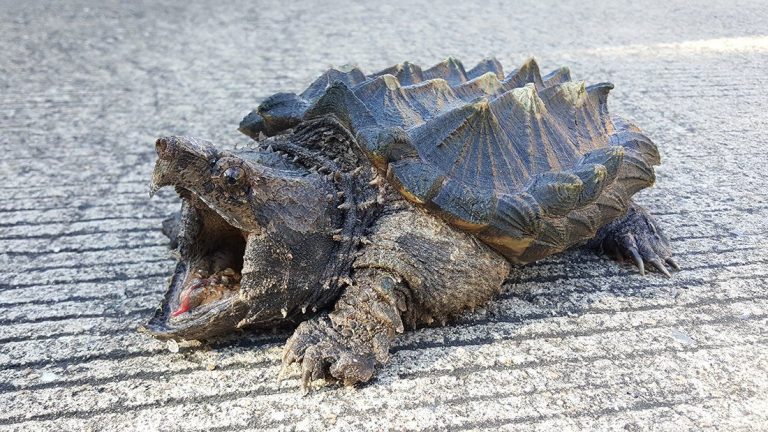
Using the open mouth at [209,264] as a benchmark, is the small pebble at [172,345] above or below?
below

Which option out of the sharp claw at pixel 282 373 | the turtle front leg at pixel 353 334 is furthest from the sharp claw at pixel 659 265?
the sharp claw at pixel 282 373

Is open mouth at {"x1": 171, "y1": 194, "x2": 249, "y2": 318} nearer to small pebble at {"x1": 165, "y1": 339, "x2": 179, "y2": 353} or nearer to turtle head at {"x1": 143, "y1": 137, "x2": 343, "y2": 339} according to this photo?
turtle head at {"x1": 143, "y1": 137, "x2": 343, "y2": 339}

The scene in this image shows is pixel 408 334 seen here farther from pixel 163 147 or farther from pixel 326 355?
pixel 163 147

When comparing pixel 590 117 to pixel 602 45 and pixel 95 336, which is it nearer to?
pixel 95 336

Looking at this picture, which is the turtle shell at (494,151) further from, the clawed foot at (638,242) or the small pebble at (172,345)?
the small pebble at (172,345)

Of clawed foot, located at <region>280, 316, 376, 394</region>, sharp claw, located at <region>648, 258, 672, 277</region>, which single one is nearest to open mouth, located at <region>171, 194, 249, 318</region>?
clawed foot, located at <region>280, 316, 376, 394</region>
